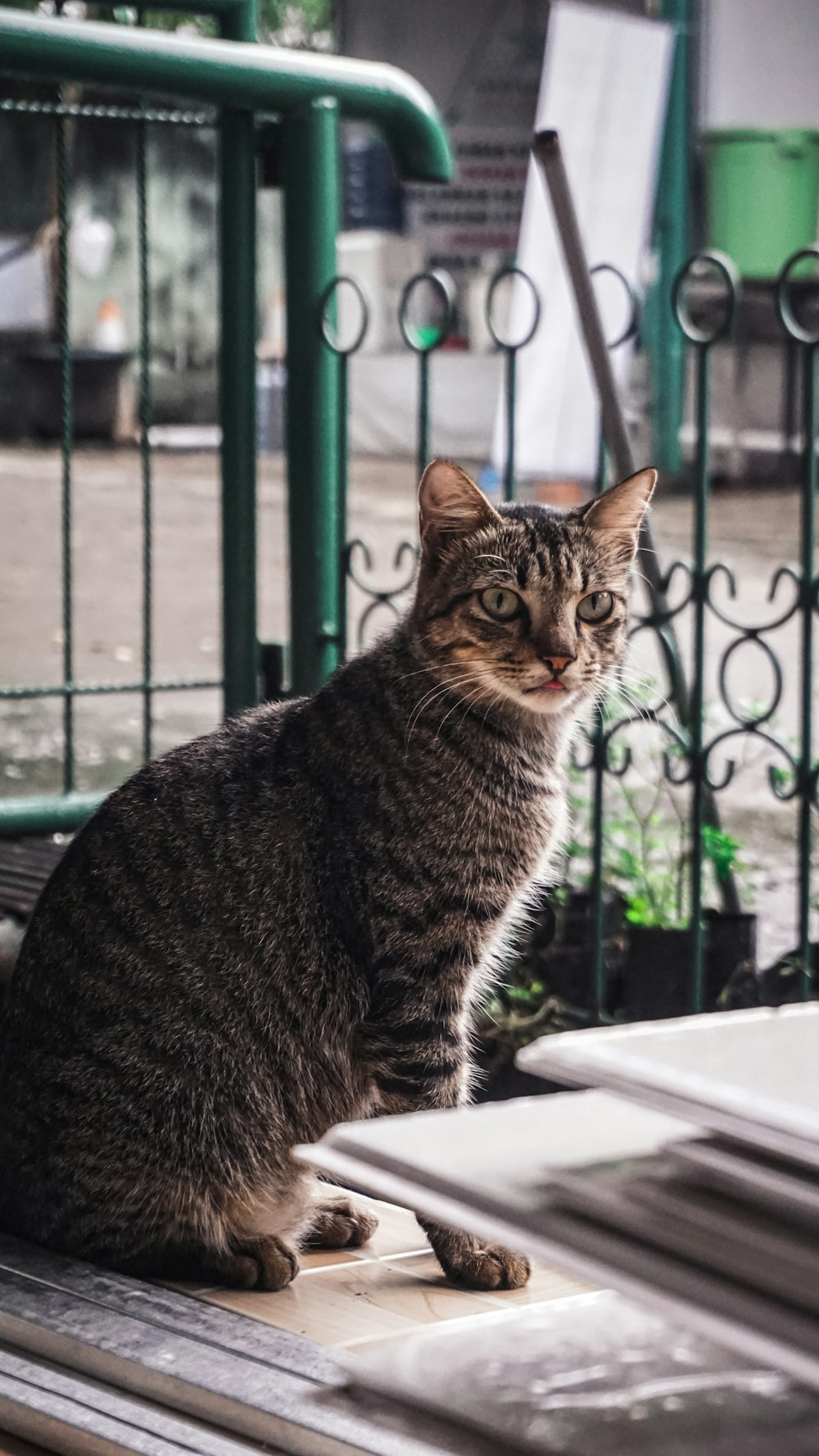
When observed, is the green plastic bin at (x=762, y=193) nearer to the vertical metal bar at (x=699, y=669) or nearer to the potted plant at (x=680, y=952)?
the potted plant at (x=680, y=952)

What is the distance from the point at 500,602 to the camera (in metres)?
2.21

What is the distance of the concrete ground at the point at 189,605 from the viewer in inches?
228

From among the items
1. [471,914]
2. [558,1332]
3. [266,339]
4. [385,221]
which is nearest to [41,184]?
[266,339]

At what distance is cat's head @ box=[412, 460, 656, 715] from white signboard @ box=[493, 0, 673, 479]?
730cm

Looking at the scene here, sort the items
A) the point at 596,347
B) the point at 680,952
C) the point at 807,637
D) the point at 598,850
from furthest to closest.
Result: 1. the point at 680,952
2. the point at 598,850
3. the point at 596,347
4. the point at 807,637

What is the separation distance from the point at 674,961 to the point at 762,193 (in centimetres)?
886

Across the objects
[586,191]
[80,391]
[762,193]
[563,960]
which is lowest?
[563,960]

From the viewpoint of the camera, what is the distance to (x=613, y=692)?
2.43m

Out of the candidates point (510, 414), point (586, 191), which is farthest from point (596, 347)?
point (586, 191)

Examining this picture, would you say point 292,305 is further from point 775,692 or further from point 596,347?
point 775,692

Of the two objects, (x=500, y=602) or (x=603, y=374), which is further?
(x=603, y=374)

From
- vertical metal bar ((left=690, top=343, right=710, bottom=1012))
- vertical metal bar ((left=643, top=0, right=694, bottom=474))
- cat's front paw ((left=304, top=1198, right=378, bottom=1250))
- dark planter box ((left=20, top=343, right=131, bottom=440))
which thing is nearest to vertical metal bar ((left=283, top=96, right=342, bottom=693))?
vertical metal bar ((left=690, top=343, right=710, bottom=1012))

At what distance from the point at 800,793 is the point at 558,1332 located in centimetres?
268

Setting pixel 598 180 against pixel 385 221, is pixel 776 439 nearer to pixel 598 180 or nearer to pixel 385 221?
pixel 598 180
